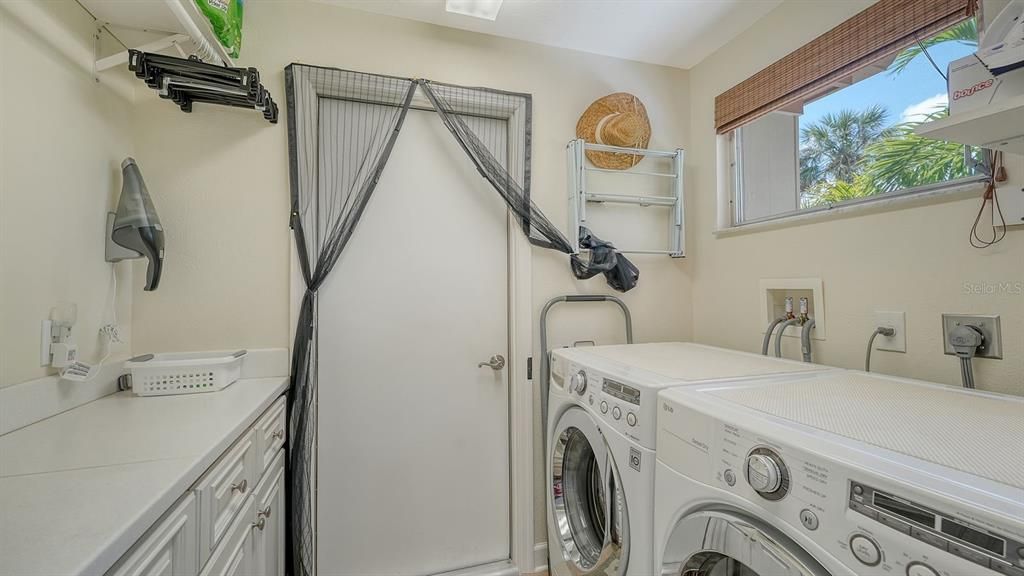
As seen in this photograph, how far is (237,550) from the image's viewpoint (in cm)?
99

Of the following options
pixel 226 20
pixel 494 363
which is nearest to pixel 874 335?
pixel 494 363

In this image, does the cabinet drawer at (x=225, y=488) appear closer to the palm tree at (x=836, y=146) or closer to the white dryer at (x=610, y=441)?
the white dryer at (x=610, y=441)

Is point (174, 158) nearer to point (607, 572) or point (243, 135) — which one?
point (243, 135)

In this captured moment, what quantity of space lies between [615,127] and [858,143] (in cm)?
92

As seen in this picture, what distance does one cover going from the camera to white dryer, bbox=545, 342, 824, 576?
1.05m

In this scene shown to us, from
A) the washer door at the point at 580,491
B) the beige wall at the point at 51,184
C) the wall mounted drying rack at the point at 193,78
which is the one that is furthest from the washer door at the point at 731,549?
the wall mounted drying rack at the point at 193,78

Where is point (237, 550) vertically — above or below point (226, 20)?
below

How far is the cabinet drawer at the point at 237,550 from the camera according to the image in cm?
Answer: 88

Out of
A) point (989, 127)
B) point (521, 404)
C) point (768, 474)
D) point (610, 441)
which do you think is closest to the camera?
point (768, 474)

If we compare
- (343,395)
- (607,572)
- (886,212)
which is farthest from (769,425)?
(343,395)

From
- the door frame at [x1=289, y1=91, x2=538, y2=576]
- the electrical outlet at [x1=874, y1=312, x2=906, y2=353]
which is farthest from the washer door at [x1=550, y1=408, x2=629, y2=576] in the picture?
the electrical outlet at [x1=874, y1=312, x2=906, y2=353]

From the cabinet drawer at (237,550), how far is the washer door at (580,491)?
0.99m
